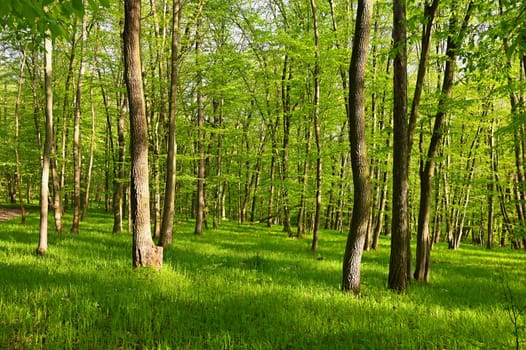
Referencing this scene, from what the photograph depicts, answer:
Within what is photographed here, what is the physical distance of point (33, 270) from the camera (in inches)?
275

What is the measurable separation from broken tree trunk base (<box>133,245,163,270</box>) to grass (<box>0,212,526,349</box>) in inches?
14.2

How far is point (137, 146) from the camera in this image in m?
8.01

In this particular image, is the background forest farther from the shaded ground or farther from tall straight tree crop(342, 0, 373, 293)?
the shaded ground

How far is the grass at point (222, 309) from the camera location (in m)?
3.94

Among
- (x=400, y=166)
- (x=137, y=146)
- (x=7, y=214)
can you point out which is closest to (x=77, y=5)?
(x=137, y=146)

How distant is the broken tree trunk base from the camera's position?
25.4ft

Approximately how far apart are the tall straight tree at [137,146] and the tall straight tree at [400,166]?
5605 millimetres

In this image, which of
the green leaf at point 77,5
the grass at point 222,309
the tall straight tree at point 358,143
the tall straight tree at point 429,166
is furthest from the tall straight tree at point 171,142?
the green leaf at point 77,5

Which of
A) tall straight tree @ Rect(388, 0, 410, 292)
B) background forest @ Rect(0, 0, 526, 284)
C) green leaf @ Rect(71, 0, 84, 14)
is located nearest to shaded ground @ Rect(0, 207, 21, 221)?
background forest @ Rect(0, 0, 526, 284)

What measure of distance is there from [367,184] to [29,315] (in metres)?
5.98

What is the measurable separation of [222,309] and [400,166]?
4961 millimetres

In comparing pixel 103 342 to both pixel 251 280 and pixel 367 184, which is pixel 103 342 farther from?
pixel 367 184

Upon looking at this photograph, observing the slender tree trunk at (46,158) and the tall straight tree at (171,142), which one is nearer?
the slender tree trunk at (46,158)

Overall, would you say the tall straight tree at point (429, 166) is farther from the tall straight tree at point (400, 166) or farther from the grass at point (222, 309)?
the tall straight tree at point (400, 166)
